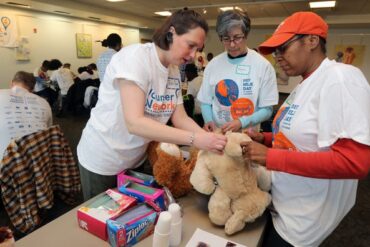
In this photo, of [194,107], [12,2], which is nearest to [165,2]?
[12,2]

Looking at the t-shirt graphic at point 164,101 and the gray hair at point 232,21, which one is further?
the gray hair at point 232,21

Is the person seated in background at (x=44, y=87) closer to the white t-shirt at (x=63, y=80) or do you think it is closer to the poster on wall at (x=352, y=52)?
the white t-shirt at (x=63, y=80)

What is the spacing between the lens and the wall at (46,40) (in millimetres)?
6705

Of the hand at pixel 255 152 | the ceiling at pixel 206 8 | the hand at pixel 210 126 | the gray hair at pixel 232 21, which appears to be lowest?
the hand at pixel 210 126

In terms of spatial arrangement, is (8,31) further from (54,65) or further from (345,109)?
(345,109)

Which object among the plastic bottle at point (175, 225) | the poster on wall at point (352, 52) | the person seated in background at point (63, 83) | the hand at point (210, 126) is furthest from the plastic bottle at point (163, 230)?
the poster on wall at point (352, 52)

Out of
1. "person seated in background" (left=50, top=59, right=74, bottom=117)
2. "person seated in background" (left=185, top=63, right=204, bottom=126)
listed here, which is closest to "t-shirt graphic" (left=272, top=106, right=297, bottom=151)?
"person seated in background" (left=185, top=63, right=204, bottom=126)

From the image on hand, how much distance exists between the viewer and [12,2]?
19.9 ft

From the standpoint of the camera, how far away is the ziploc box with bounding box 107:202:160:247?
817 mm

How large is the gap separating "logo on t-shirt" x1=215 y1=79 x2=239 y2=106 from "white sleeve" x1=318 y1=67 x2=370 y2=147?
0.70 meters

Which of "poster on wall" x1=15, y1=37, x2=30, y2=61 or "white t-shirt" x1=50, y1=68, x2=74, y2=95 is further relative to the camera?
"poster on wall" x1=15, y1=37, x2=30, y2=61

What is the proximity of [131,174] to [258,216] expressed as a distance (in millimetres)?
541

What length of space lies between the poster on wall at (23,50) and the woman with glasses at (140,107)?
703 cm

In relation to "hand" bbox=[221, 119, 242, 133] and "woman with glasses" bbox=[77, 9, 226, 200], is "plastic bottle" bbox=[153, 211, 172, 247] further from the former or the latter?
"hand" bbox=[221, 119, 242, 133]
